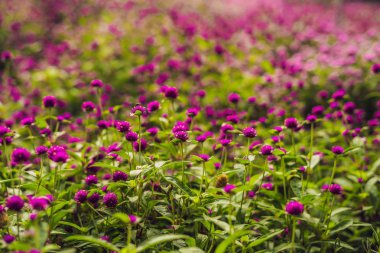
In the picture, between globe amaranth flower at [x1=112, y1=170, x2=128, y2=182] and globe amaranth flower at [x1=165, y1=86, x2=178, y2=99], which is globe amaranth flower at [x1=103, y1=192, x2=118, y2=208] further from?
globe amaranth flower at [x1=165, y1=86, x2=178, y2=99]

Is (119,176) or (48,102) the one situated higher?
(48,102)

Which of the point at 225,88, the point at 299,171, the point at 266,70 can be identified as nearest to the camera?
the point at 299,171

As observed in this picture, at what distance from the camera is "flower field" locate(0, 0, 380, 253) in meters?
1.94

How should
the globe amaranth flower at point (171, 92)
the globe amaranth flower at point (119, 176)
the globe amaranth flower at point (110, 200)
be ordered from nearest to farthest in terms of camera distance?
1. the globe amaranth flower at point (110, 200)
2. the globe amaranth flower at point (119, 176)
3. the globe amaranth flower at point (171, 92)

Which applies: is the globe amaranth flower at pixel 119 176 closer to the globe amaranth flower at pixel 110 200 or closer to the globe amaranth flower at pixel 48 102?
the globe amaranth flower at pixel 110 200

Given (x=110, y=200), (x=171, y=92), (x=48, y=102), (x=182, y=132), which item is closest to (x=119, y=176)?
(x=110, y=200)

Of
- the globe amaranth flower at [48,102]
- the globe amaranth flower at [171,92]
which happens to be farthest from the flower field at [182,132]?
the globe amaranth flower at [171,92]

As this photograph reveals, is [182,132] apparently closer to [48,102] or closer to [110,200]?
[110,200]

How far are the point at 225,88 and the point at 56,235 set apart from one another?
2.95m

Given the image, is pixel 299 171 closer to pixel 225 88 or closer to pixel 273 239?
pixel 273 239

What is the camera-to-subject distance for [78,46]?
6.45 metres

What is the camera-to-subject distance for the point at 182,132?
1.98 metres

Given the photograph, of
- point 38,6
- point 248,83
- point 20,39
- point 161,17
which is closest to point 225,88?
point 248,83

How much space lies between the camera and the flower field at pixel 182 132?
76.4 inches
